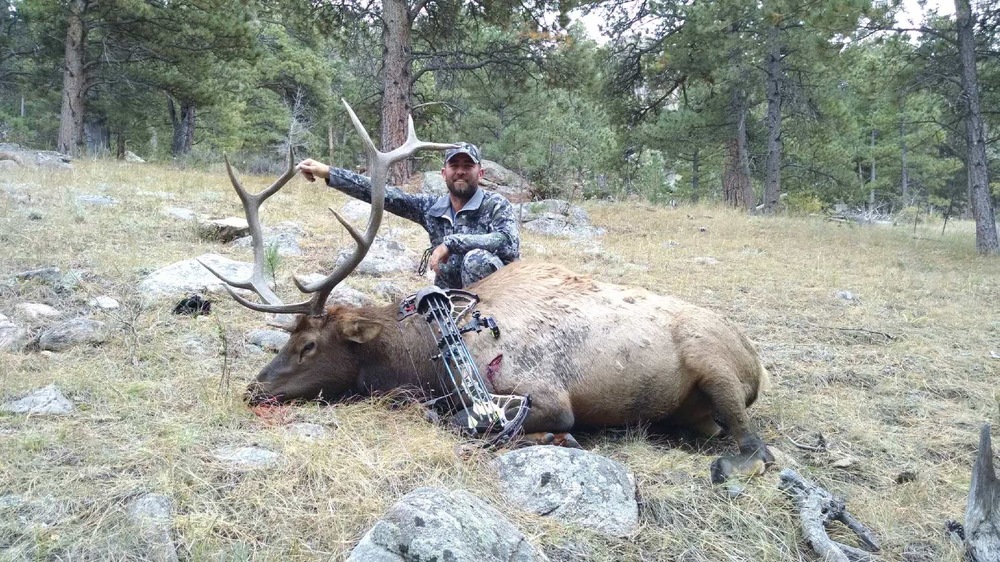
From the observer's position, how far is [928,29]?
40.7 ft

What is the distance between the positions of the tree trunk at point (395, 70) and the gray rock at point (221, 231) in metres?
5.30

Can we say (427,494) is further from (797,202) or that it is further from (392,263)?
(797,202)

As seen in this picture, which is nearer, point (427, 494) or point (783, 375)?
point (427, 494)

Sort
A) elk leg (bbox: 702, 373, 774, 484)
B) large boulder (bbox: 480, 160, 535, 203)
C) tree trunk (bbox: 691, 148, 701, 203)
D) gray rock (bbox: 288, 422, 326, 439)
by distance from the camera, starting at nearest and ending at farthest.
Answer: gray rock (bbox: 288, 422, 326, 439) < elk leg (bbox: 702, 373, 774, 484) < large boulder (bbox: 480, 160, 535, 203) < tree trunk (bbox: 691, 148, 701, 203)

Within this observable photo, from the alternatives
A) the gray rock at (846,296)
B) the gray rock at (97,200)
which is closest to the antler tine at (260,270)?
the gray rock at (97,200)

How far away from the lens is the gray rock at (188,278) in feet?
19.8

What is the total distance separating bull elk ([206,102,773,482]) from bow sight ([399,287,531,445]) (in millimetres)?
95

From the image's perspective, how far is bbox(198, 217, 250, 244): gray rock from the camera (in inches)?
335

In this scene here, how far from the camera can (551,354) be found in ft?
14.1

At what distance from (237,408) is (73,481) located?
1.04 meters

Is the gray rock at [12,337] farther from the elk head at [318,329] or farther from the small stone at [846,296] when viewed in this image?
the small stone at [846,296]

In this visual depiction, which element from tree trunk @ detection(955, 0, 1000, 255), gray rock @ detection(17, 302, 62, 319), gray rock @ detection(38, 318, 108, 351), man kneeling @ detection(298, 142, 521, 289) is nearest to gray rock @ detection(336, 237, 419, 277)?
man kneeling @ detection(298, 142, 521, 289)

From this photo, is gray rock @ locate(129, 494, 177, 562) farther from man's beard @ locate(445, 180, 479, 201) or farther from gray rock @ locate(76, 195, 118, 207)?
gray rock @ locate(76, 195, 118, 207)

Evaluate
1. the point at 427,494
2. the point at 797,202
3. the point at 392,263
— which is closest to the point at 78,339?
the point at 427,494
